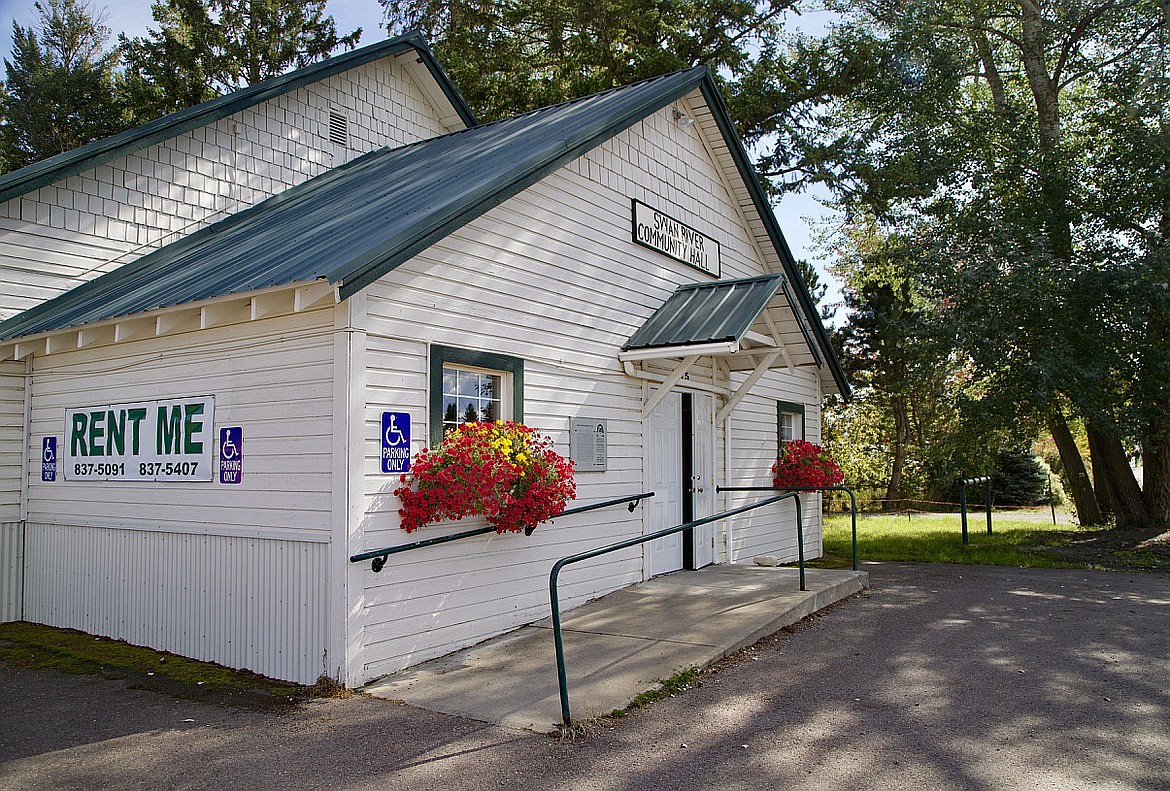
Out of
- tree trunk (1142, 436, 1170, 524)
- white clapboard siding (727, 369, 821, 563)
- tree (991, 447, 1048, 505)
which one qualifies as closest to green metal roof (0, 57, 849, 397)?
white clapboard siding (727, 369, 821, 563)

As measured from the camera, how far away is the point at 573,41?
20.8m

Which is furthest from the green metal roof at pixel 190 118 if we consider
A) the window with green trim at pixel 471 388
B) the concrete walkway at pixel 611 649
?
the concrete walkway at pixel 611 649

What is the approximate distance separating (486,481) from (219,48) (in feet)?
76.7

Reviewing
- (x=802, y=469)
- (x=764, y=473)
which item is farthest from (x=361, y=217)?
(x=802, y=469)

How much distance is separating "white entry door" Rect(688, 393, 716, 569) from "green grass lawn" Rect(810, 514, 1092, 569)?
8.88 feet

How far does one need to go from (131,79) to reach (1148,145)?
2428 cm

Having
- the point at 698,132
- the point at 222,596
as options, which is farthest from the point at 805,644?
the point at 698,132

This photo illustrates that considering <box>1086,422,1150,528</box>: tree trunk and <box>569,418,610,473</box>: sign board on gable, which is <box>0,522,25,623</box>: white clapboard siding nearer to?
<box>569,418,610,473</box>: sign board on gable

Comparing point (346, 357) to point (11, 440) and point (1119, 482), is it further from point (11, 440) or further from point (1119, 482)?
point (1119, 482)

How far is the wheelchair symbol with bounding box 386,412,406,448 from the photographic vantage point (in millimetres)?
6625

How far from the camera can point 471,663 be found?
6785 mm

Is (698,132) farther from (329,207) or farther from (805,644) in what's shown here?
(805,644)

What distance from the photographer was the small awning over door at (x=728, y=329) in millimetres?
8828

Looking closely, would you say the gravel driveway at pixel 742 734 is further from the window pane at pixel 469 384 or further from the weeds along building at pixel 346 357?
the window pane at pixel 469 384
